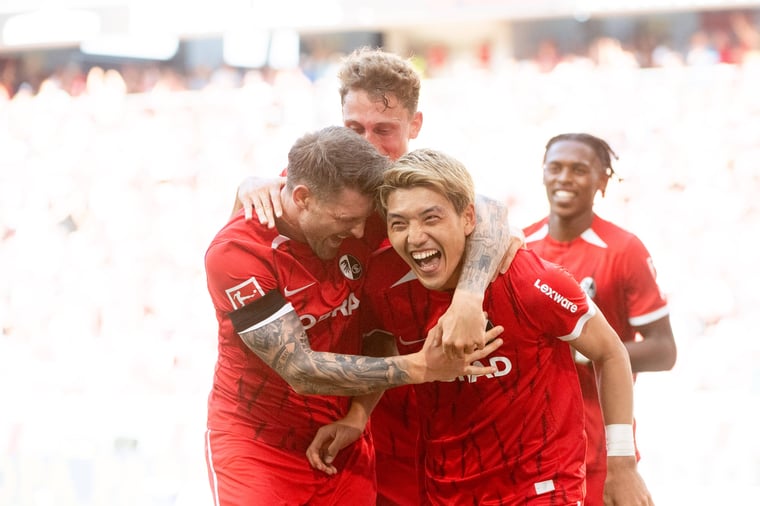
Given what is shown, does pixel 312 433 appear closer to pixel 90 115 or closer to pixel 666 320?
pixel 666 320

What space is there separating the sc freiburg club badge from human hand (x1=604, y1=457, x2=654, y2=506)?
82 centimetres

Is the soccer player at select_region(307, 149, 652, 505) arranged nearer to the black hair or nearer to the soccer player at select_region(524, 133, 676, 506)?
the soccer player at select_region(524, 133, 676, 506)

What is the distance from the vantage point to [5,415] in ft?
21.6

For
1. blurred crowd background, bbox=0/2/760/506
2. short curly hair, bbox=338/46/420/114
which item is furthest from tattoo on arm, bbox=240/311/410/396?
blurred crowd background, bbox=0/2/760/506

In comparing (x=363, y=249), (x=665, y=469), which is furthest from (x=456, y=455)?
→ (x=665, y=469)

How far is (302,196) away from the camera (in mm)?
2404

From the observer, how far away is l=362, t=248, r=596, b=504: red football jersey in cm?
233

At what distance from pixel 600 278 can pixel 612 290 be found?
0.06 m

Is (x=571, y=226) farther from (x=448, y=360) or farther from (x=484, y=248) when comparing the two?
(x=448, y=360)

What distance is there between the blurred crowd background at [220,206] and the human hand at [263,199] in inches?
124

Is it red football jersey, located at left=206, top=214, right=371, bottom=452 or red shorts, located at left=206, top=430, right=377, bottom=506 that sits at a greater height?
red football jersey, located at left=206, top=214, right=371, bottom=452

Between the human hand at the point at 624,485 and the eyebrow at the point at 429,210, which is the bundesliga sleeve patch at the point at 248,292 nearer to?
the eyebrow at the point at 429,210

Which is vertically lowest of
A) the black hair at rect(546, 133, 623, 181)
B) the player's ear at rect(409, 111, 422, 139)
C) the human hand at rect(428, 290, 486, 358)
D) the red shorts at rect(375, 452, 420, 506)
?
the red shorts at rect(375, 452, 420, 506)

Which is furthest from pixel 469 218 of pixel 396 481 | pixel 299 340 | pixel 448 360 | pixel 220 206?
pixel 220 206
